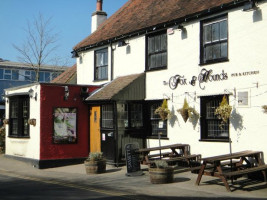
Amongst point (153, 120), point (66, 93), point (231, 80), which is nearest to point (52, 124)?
point (66, 93)

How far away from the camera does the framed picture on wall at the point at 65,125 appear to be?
15.7 m

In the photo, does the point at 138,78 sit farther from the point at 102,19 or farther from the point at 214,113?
the point at 102,19

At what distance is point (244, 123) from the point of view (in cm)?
1198

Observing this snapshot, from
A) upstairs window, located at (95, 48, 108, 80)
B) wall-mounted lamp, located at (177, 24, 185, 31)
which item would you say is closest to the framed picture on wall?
upstairs window, located at (95, 48, 108, 80)

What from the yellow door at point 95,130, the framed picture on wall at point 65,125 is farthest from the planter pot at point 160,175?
the framed picture on wall at point 65,125

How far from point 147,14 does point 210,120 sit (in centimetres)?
642

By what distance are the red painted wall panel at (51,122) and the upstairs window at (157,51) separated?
3.08m

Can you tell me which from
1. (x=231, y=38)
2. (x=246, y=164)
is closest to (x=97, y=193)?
(x=246, y=164)

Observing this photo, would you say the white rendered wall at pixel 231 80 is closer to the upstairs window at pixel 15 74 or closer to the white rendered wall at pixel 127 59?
the white rendered wall at pixel 127 59

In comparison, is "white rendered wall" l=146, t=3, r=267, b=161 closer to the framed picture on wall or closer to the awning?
the awning

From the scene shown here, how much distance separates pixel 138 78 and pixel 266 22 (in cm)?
582

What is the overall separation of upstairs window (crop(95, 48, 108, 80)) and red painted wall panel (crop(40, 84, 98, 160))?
1715mm

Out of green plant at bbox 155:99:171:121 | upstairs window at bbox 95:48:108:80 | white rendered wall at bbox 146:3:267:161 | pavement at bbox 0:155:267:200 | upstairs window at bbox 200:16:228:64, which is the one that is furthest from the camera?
upstairs window at bbox 95:48:108:80

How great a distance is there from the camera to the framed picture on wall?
15.7 m
